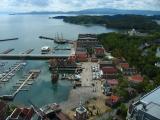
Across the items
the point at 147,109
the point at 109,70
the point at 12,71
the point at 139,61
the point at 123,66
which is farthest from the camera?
the point at 139,61

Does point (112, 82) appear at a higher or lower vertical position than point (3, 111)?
lower

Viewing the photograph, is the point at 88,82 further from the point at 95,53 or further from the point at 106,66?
the point at 95,53

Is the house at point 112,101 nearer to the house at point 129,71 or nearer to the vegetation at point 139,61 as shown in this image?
the vegetation at point 139,61

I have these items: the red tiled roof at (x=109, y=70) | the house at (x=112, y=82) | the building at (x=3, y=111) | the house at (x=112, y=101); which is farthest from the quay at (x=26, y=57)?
the building at (x=3, y=111)

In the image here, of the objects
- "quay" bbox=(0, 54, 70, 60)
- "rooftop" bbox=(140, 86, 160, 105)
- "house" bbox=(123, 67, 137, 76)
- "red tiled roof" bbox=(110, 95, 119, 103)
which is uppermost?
"rooftop" bbox=(140, 86, 160, 105)

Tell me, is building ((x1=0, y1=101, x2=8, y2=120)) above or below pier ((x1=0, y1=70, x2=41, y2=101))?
above

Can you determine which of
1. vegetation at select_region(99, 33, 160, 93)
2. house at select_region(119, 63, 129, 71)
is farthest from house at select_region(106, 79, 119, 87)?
house at select_region(119, 63, 129, 71)

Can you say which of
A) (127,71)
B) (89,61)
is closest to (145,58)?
(127,71)

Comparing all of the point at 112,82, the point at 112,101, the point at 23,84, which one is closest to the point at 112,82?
the point at 112,82

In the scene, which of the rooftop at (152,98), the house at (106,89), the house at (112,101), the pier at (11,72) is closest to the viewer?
the rooftop at (152,98)

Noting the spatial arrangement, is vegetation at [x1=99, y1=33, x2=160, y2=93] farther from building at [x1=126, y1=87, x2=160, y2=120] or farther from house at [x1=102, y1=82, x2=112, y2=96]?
building at [x1=126, y1=87, x2=160, y2=120]

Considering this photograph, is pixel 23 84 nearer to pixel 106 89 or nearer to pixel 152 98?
pixel 106 89
